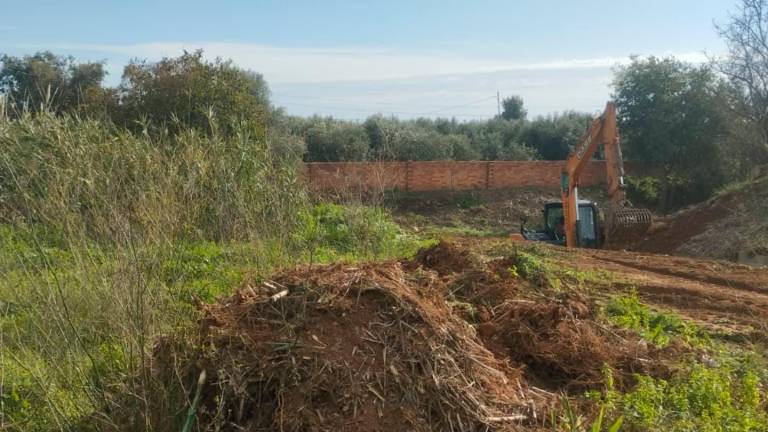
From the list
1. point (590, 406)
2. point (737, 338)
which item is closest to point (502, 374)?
point (590, 406)

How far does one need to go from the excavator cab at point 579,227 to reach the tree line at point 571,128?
14.5 ft

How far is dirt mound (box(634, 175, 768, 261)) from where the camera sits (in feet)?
54.8

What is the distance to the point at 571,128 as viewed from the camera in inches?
1527

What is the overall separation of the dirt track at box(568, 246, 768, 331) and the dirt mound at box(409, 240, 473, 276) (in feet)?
9.22

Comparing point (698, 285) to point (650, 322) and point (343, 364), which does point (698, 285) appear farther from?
point (343, 364)

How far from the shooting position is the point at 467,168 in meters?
28.2

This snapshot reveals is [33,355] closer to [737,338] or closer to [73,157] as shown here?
[73,157]

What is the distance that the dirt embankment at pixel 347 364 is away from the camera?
13.8 ft

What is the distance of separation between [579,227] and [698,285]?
6334 mm

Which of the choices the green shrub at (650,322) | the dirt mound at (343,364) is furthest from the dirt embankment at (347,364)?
the green shrub at (650,322)

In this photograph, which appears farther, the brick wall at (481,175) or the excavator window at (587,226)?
the brick wall at (481,175)

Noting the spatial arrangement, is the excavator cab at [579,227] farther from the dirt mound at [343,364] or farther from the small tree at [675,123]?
the dirt mound at [343,364]

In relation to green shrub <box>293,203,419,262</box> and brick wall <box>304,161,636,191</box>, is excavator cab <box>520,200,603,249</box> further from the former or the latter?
brick wall <box>304,161,636,191</box>

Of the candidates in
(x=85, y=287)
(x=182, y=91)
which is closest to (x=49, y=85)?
(x=85, y=287)
